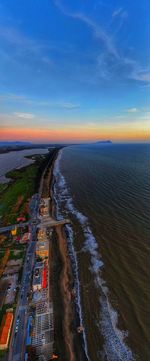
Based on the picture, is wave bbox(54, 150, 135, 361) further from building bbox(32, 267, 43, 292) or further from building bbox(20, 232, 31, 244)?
building bbox(20, 232, 31, 244)

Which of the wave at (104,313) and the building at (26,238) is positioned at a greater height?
the building at (26,238)

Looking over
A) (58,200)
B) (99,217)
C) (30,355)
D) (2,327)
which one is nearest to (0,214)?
(58,200)

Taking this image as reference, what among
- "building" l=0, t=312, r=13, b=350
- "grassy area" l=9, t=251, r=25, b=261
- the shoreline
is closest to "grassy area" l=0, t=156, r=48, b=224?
"grassy area" l=9, t=251, r=25, b=261

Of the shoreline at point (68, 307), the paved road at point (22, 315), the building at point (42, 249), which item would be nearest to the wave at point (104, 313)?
the shoreline at point (68, 307)

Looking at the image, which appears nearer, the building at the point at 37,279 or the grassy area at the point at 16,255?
the building at the point at 37,279

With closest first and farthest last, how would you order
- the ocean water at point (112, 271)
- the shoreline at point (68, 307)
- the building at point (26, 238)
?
the shoreline at point (68, 307), the ocean water at point (112, 271), the building at point (26, 238)

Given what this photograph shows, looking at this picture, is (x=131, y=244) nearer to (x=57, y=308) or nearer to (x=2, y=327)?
(x=57, y=308)

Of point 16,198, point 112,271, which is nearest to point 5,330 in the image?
point 112,271

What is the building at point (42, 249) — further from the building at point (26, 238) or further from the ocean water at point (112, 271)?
the ocean water at point (112, 271)
